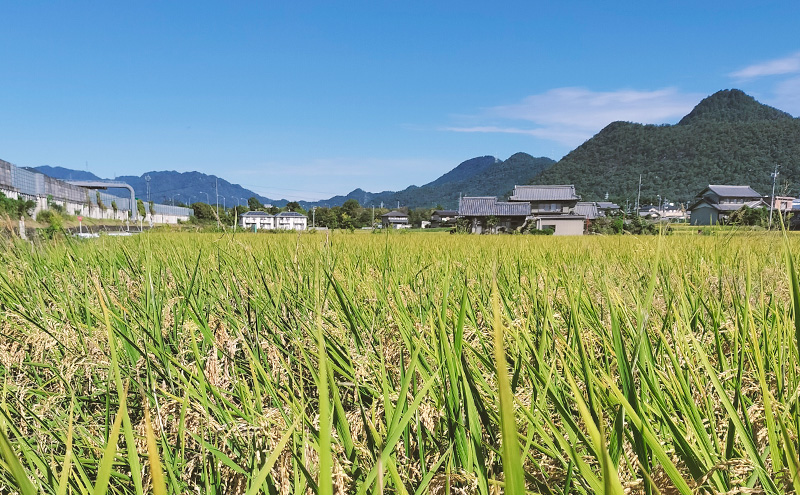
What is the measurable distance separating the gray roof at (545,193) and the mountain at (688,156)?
61.8 feet

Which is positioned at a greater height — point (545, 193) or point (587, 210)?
point (545, 193)

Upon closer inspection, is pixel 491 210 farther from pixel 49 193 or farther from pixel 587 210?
pixel 49 193

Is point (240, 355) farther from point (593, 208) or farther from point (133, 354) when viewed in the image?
point (593, 208)

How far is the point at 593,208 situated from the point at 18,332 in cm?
5524

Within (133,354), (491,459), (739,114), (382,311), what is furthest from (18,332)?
(739,114)

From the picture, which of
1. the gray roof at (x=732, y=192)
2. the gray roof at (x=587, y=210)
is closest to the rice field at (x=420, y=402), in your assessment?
the gray roof at (x=587, y=210)

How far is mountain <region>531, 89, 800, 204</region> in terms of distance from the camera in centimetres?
7781

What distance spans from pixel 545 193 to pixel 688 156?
6059 cm

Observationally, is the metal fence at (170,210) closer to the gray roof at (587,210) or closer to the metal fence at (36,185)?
the metal fence at (36,185)

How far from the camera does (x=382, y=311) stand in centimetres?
150

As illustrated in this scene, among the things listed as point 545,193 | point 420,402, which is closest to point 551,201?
point 545,193

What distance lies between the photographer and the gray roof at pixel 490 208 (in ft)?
154

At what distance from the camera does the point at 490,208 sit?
157 feet

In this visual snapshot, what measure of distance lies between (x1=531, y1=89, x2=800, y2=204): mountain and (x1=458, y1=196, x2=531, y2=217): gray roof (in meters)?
26.7
